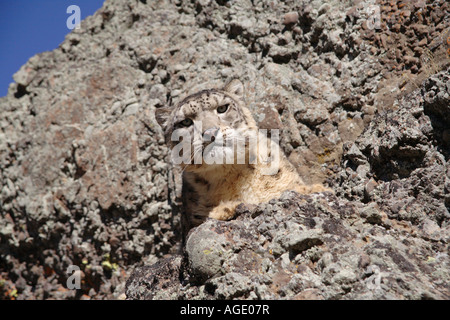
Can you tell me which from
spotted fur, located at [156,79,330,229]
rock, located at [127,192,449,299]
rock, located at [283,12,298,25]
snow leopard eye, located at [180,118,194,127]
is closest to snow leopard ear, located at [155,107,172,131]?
spotted fur, located at [156,79,330,229]

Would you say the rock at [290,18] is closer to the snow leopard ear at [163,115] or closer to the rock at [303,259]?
the snow leopard ear at [163,115]

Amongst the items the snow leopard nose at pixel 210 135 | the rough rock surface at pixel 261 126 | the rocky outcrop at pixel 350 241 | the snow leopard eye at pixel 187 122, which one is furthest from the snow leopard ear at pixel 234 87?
the rocky outcrop at pixel 350 241

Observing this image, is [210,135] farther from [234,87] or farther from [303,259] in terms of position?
[303,259]

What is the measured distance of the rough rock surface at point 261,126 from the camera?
3379mm

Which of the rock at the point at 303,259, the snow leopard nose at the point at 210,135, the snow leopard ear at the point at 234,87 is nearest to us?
the rock at the point at 303,259

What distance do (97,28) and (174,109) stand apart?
3.17 meters

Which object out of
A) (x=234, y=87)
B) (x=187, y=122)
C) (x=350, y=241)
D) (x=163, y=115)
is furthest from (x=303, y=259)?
(x=163, y=115)

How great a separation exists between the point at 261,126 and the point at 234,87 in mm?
674

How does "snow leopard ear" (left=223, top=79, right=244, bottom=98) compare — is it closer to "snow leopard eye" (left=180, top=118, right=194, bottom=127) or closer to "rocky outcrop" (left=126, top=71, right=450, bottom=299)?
"snow leopard eye" (left=180, top=118, right=194, bottom=127)

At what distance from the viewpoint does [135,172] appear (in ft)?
21.6

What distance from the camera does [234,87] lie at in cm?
585

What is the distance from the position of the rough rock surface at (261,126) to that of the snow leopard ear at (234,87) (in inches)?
17.2

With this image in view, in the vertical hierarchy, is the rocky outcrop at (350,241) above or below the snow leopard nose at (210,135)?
below

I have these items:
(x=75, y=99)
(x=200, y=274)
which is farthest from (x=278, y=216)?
(x=75, y=99)
